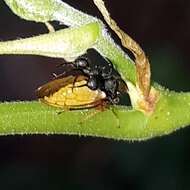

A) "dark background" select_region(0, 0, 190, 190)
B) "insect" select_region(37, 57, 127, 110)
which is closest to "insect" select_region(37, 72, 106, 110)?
"insect" select_region(37, 57, 127, 110)

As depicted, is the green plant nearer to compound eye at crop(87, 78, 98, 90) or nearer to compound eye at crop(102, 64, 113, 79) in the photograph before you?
compound eye at crop(87, 78, 98, 90)

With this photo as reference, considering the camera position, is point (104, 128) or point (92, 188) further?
point (92, 188)

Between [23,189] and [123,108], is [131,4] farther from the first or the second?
[123,108]

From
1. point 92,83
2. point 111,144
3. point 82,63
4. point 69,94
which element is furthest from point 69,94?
point 111,144

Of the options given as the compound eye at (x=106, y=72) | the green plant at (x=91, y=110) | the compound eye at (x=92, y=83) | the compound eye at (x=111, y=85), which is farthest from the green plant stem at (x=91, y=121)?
the compound eye at (x=106, y=72)

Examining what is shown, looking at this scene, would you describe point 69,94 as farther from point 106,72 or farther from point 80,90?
point 106,72

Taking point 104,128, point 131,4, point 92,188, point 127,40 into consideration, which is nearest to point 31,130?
point 104,128
